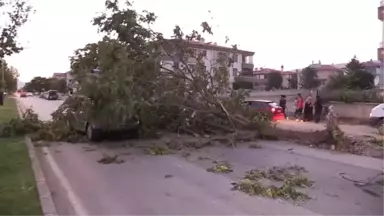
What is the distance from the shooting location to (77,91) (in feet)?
53.6

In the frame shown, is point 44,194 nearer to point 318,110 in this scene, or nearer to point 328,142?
point 328,142

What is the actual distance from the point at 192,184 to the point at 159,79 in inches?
321

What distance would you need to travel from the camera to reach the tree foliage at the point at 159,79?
15735 millimetres

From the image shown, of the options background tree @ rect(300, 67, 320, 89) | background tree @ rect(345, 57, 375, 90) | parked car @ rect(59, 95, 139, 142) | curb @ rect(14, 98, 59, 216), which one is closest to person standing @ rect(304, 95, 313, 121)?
parked car @ rect(59, 95, 139, 142)

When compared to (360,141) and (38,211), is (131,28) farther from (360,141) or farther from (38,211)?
(38,211)

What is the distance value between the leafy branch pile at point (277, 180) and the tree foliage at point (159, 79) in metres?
6.39

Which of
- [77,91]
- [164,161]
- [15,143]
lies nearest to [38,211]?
[164,161]

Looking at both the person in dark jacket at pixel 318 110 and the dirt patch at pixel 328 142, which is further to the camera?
the person in dark jacket at pixel 318 110

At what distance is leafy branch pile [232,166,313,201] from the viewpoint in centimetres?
806

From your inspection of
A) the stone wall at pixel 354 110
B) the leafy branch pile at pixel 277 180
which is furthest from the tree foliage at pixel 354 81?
the leafy branch pile at pixel 277 180

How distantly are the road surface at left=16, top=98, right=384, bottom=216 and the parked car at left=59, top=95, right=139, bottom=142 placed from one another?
196cm

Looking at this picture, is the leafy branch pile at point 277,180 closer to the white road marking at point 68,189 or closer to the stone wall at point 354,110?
the white road marking at point 68,189

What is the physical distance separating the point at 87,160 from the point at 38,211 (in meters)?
5.84

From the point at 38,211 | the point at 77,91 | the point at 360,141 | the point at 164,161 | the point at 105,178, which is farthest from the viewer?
the point at 77,91
